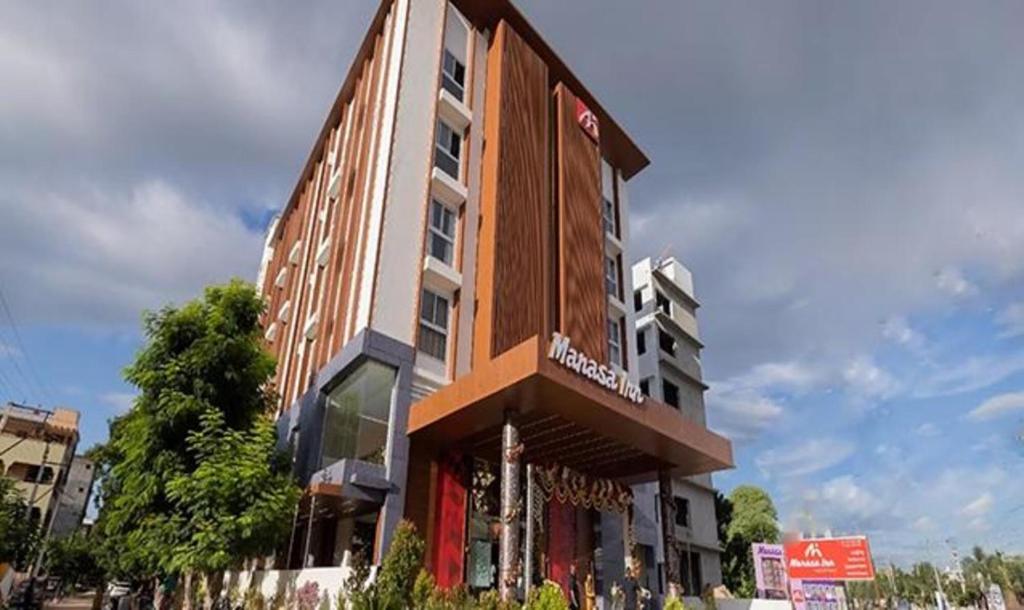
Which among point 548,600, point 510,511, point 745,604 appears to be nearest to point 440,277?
point 510,511

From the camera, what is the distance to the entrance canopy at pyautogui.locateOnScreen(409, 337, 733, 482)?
12406mm

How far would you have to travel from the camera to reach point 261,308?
17.5 m

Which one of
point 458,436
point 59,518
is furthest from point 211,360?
point 59,518

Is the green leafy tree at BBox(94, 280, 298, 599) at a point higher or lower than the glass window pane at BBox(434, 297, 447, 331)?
lower

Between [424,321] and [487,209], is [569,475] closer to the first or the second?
[424,321]

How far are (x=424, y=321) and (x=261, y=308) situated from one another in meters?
4.91

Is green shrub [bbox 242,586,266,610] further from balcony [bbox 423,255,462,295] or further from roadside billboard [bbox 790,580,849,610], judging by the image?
roadside billboard [bbox 790,580,849,610]

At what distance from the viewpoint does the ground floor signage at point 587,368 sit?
12.3 m

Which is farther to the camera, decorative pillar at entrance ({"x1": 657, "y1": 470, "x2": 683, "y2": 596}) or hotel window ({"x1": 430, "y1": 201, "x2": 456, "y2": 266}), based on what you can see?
hotel window ({"x1": 430, "y1": 201, "x2": 456, "y2": 266})

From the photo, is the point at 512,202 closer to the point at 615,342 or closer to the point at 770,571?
the point at 615,342

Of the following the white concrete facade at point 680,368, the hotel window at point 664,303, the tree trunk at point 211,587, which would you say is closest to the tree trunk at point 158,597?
the tree trunk at point 211,587

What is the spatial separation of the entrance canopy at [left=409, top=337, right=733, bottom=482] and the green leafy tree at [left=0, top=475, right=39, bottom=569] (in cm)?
1853

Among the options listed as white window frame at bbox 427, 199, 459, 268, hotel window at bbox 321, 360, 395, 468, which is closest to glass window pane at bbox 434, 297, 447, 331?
white window frame at bbox 427, 199, 459, 268

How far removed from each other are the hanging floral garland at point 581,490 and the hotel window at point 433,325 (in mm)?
4300
